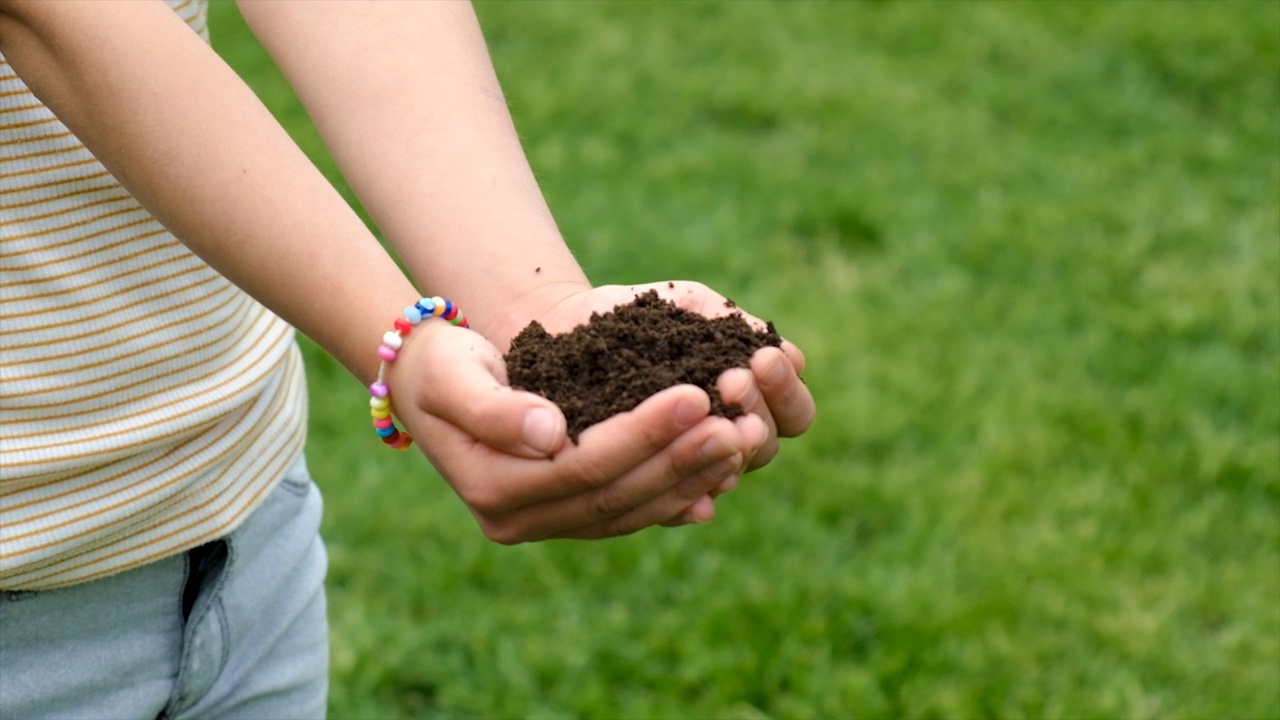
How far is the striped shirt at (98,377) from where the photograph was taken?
5.27 ft

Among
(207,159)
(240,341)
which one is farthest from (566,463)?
(240,341)

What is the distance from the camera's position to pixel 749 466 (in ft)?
5.51

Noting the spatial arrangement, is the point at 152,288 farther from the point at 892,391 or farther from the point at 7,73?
the point at 892,391

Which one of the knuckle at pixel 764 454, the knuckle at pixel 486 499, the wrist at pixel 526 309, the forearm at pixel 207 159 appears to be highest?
the knuckle at pixel 764 454

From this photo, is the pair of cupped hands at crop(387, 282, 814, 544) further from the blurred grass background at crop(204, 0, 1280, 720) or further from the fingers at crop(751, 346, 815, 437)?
the blurred grass background at crop(204, 0, 1280, 720)

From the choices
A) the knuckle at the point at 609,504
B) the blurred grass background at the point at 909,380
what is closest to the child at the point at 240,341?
the knuckle at the point at 609,504

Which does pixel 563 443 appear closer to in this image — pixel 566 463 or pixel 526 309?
pixel 566 463

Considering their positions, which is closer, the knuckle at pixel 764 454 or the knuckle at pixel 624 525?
the knuckle at pixel 624 525

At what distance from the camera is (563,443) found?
1.43 m

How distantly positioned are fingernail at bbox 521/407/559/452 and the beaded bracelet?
0.19 m

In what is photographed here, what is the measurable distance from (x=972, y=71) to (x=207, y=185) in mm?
5502

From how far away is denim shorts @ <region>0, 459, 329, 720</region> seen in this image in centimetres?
166

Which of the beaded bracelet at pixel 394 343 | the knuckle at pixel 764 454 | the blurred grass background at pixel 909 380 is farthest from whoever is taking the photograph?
the blurred grass background at pixel 909 380

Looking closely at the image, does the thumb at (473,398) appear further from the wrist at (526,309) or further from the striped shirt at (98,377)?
the striped shirt at (98,377)
